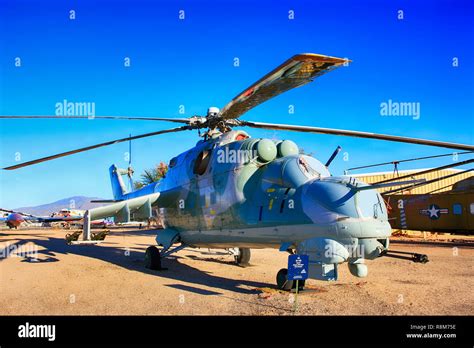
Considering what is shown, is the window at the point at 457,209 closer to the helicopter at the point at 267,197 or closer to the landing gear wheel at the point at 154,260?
the helicopter at the point at 267,197

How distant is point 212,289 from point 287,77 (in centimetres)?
562

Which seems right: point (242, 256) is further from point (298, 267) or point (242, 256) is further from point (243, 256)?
point (298, 267)

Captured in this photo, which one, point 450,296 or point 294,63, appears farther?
point 450,296

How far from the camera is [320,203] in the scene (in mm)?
8414

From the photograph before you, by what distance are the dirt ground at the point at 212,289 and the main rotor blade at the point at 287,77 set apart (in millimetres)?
4429

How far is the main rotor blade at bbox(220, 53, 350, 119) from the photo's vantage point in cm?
651

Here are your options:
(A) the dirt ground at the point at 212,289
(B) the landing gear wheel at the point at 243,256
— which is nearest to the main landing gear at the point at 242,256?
(B) the landing gear wheel at the point at 243,256

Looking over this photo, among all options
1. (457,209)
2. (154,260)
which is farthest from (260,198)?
(457,209)

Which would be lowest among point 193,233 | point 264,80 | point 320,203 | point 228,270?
point 228,270

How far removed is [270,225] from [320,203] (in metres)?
1.53

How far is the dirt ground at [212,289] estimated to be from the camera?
312 inches
